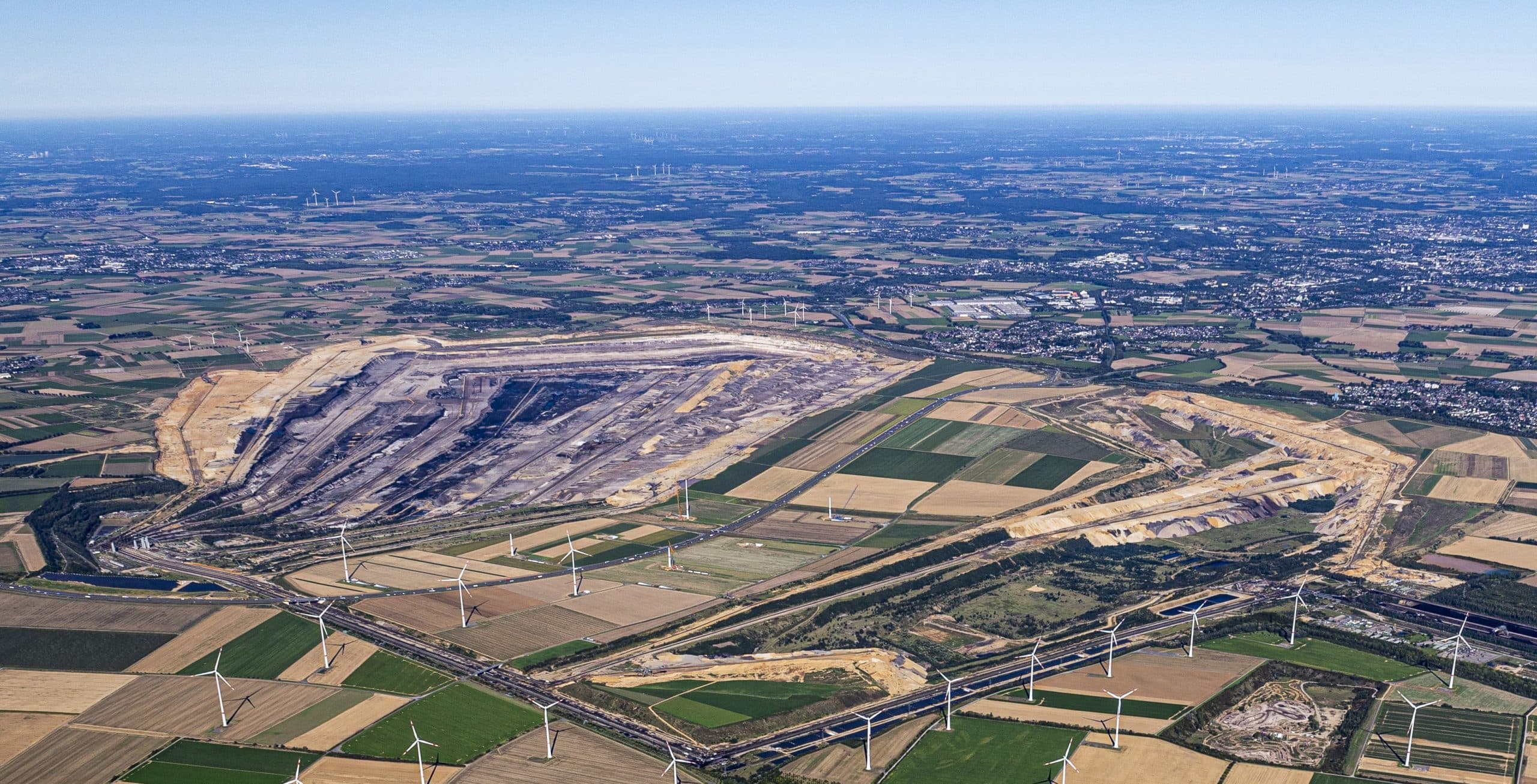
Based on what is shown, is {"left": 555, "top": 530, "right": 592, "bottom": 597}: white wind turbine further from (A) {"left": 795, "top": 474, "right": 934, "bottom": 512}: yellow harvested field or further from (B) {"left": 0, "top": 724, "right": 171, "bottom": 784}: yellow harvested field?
(B) {"left": 0, "top": 724, "right": 171, "bottom": 784}: yellow harvested field

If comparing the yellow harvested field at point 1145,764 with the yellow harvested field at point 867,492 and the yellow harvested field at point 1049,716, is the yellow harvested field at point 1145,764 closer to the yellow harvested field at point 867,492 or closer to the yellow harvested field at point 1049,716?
the yellow harvested field at point 1049,716

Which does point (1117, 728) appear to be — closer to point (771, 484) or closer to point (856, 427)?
point (771, 484)

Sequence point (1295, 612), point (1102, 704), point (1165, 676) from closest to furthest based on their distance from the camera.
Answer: point (1102, 704) < point (1165, 676) < point (1295, 612)

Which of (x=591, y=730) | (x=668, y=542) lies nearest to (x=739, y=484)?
(x=668, y=542)

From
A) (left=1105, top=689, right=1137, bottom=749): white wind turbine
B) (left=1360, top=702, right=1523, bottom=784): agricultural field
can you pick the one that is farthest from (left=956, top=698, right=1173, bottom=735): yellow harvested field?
(left=1360, top=702, right=1523, bottom=784): agricultural field

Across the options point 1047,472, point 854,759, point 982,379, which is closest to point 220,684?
point 854,759

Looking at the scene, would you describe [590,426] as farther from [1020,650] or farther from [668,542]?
[1020,650]
